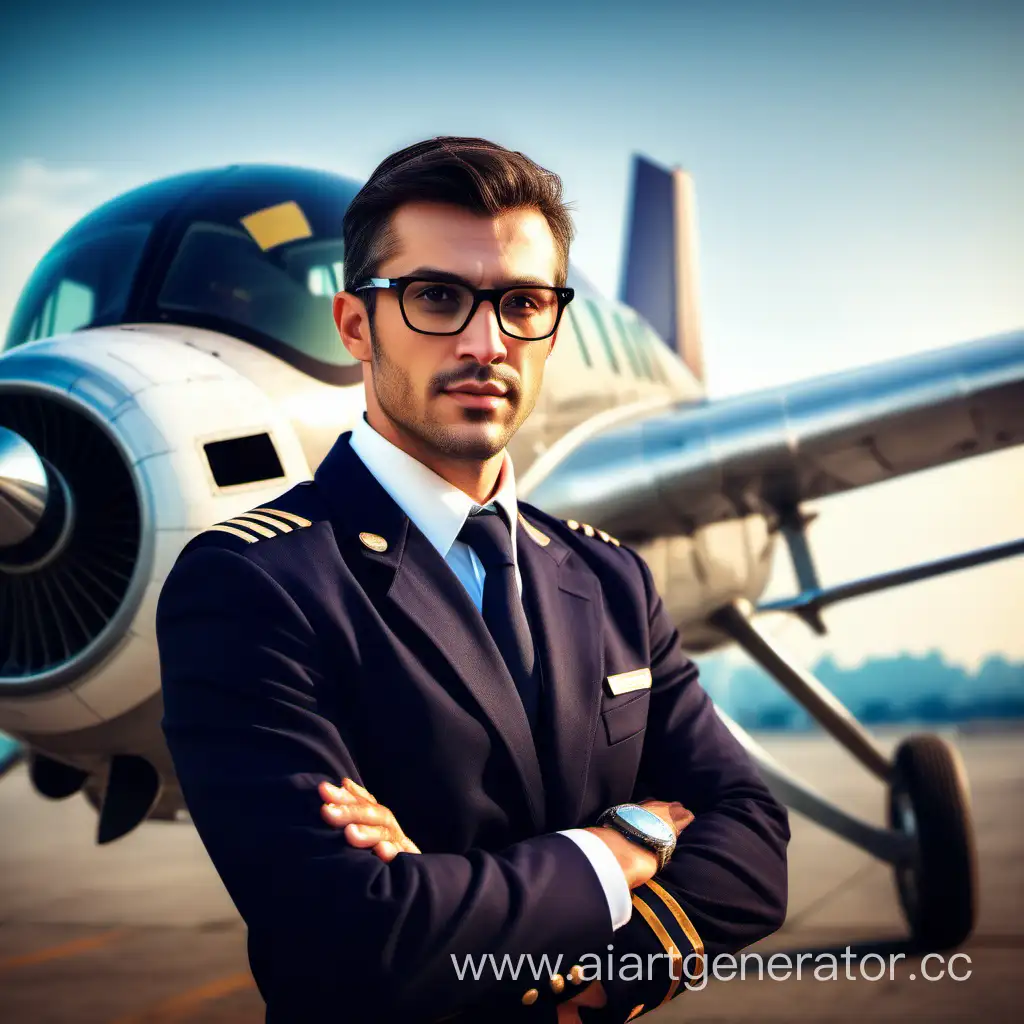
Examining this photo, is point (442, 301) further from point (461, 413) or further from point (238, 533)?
point (238, 533)

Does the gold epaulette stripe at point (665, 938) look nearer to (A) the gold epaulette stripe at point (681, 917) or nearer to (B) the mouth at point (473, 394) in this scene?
(A) the gold epaulette stripe at point (681, 917)

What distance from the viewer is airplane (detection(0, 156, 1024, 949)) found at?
286 centimetres

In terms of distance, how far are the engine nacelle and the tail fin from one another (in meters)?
8.67

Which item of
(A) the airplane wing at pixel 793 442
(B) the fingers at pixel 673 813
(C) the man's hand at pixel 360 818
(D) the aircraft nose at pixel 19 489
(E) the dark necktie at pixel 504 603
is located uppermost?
(D) the aircraft nose at pixel 19 489

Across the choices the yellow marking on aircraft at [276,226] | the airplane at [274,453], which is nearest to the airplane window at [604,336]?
the airplane at [274,453]

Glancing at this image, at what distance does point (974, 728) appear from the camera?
3591 centimetres

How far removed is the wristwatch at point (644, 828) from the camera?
1.46m

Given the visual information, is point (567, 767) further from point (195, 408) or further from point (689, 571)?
point (689, 571)

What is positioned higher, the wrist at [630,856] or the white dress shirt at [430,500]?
the white dress shirt at [430,500]

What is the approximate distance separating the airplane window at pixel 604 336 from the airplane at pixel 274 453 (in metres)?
0.03

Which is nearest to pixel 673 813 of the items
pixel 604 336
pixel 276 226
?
pixel 276 226

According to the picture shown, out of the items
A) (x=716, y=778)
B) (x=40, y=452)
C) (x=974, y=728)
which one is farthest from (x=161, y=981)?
(x=974, y=728)

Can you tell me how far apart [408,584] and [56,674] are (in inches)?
69.9

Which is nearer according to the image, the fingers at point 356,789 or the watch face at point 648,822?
the fingers at point 356,789
